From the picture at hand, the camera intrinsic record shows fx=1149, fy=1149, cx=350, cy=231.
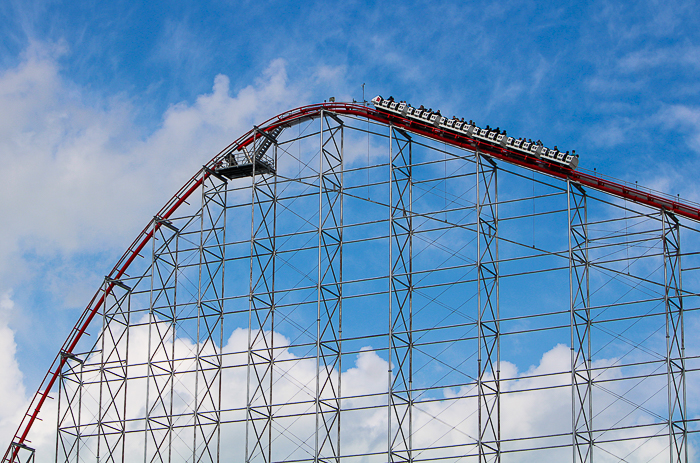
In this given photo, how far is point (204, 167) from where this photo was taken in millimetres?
40406

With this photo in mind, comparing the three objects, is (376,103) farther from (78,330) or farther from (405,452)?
(78,330)

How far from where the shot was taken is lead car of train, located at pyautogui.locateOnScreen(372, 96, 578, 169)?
34125mm

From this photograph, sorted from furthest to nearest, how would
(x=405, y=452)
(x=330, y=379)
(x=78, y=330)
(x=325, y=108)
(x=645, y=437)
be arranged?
(x=78, y=330) → (x=325, y=108) → (x=330, y=379) → (x=405, y=452) → (x=645, y=437)

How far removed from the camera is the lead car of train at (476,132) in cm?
3412

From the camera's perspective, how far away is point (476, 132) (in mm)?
35469

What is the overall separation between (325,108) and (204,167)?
506 centimetres

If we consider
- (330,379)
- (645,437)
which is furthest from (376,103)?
(645,437)

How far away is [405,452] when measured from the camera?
33000 mm

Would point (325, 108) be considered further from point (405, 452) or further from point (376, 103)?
point (405, 452)

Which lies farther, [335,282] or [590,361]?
[335,282]

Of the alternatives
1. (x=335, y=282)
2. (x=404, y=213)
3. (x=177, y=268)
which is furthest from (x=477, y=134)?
(x=177, y=268)

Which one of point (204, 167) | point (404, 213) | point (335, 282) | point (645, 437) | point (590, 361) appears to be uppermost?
point (204, 167)

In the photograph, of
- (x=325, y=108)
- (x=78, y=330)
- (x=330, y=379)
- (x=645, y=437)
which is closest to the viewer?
(x=645, y=437)

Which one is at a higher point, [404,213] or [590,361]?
[404,213]
